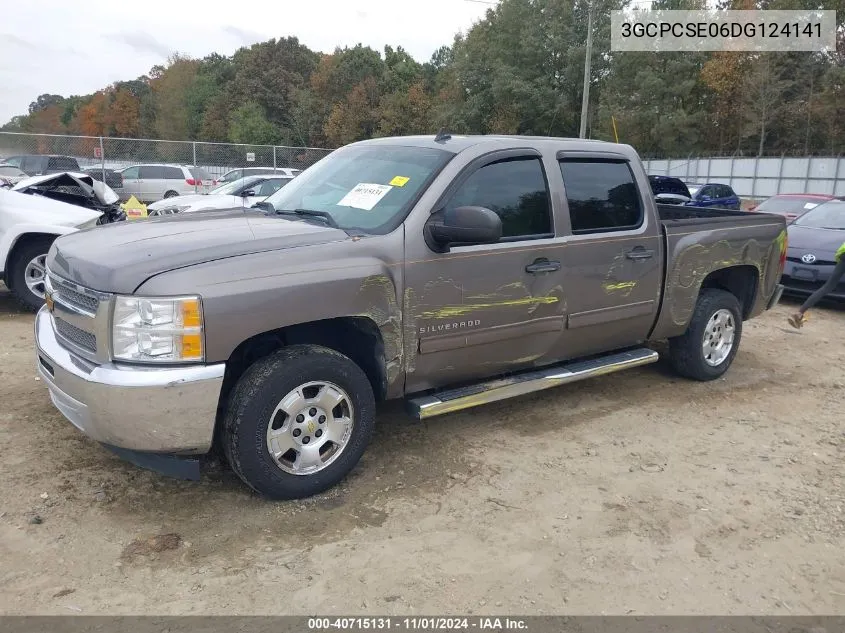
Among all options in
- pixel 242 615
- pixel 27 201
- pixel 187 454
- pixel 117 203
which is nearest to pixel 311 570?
pixel 242 615

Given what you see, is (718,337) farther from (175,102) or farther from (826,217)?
(175,102)

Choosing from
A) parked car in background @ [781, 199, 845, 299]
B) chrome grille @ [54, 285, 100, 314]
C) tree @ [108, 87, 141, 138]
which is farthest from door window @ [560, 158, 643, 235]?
tree @ [108, 87, 141, 138]

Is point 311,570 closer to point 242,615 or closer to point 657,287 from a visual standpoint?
point 242,615

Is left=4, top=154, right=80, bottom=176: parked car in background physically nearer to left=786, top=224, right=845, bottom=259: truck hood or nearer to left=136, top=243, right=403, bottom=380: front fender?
left=786, top=224, right=845, bottom=259: truck hood

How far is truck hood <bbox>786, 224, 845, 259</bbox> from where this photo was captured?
29.3ft

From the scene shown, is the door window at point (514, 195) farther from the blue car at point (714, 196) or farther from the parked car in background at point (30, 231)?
the blue car at point (714, 196)

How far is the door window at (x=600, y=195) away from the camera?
4.54m

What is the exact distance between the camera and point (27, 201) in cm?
743

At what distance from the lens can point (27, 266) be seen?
728 centimetres

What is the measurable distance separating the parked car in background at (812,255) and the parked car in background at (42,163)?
18.6 metres

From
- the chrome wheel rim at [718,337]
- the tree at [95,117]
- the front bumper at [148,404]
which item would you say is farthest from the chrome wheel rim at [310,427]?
the tree at [95,117]

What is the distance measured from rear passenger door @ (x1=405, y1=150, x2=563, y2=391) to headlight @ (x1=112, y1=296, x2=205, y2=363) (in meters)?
1.16

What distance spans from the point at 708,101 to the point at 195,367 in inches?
1927
